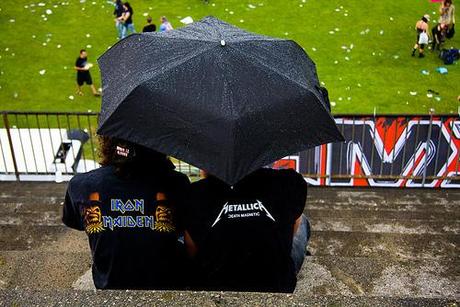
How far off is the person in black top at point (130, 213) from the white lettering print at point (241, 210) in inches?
10.4

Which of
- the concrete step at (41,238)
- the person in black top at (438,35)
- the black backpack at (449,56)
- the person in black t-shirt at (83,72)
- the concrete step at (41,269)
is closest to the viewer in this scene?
the concrete step at (41,269)

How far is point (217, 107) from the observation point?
3.45 m

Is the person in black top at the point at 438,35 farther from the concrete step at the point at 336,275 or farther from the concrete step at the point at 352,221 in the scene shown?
A: the concrete step at the point at 336,275

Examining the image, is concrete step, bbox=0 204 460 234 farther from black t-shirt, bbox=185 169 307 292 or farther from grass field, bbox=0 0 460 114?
grass field, bbox=0 0 460 114

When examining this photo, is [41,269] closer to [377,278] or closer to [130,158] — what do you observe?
[130,158]

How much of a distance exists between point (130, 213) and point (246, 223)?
67 cm

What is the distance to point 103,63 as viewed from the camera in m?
4.58

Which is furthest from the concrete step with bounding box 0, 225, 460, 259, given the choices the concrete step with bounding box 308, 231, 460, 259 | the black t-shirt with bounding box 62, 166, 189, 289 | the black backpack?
the black backpack

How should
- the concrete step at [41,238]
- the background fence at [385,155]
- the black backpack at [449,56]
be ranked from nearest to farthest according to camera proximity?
the concrete step at [41,238] → the background fence at [385,155] → the black backpack at [449,56]

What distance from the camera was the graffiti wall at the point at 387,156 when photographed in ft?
29.1

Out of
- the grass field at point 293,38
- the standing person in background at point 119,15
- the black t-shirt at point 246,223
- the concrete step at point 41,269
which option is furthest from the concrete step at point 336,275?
the standing person in background at point 119,15

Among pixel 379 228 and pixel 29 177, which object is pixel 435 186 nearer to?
pixel 379 228

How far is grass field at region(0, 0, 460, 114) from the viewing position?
13828mm

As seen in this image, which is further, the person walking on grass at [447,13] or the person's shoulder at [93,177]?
the person walking on grass at [447,13]
